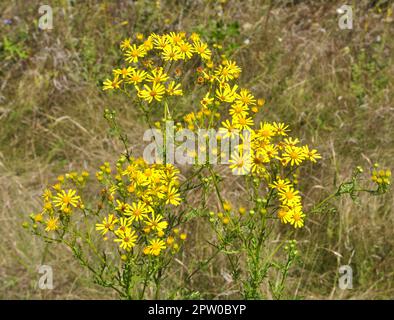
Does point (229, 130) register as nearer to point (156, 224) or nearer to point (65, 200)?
point (156, 224)

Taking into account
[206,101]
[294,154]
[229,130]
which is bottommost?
[294,154]

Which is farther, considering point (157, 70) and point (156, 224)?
point (157, 70)

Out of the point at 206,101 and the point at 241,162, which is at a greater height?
the point at 206,101

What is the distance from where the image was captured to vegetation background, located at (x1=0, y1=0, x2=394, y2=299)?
11.3 feet

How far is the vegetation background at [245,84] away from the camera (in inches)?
135

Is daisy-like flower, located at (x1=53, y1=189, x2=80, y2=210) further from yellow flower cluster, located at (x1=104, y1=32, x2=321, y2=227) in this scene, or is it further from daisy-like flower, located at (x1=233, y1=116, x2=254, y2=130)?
daisy-like flower, located at (x1=233, y1=116, x2=254, y2=130)

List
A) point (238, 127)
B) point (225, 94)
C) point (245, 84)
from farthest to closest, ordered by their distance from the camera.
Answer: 1. point (245, 84)
2. point (225, 94)
3. point (238, 127)

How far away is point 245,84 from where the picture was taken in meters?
4.51

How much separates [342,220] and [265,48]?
2.03 meters

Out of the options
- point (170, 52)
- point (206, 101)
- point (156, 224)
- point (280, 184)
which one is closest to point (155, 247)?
point (156, 224)

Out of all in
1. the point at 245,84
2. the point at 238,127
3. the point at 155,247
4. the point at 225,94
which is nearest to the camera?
the point at 155,247

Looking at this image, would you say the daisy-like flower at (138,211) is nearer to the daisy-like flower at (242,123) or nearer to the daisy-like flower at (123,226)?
the daisy-like flower at (123,226)

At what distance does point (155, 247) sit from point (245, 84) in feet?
8.81
